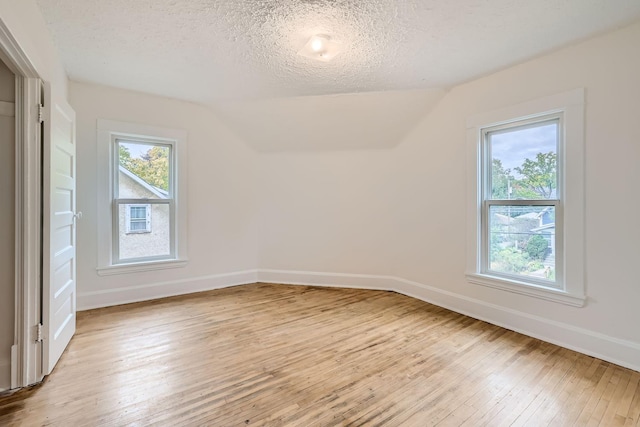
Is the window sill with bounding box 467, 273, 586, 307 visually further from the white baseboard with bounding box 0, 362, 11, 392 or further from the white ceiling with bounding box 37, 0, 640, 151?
the white baseboard with bounding box 0, 362, 11, 392

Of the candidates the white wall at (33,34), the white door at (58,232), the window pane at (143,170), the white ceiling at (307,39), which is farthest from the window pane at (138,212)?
the white wall at (33,34)

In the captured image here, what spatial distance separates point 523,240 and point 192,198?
3593mm

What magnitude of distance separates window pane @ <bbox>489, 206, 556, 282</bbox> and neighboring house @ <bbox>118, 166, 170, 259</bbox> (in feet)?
11.9

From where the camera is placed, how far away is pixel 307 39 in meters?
2.23

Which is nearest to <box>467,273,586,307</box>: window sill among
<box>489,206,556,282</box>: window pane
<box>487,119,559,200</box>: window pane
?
<box>489,206,556,282</box>: window pane

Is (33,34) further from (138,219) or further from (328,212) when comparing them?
(328,212)

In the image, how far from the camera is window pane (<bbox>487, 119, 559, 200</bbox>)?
99.9 inches

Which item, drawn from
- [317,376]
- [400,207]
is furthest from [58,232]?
[400,207]

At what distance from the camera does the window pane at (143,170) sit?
11.3ft

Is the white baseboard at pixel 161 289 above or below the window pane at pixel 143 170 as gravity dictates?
below

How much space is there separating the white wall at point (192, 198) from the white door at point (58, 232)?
77 cm

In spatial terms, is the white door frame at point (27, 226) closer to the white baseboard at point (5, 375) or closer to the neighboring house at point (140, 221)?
the white baseboard at point (5, 375)

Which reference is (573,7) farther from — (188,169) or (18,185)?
(188,169)

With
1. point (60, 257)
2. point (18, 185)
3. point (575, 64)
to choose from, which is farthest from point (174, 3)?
point (575, 64)
